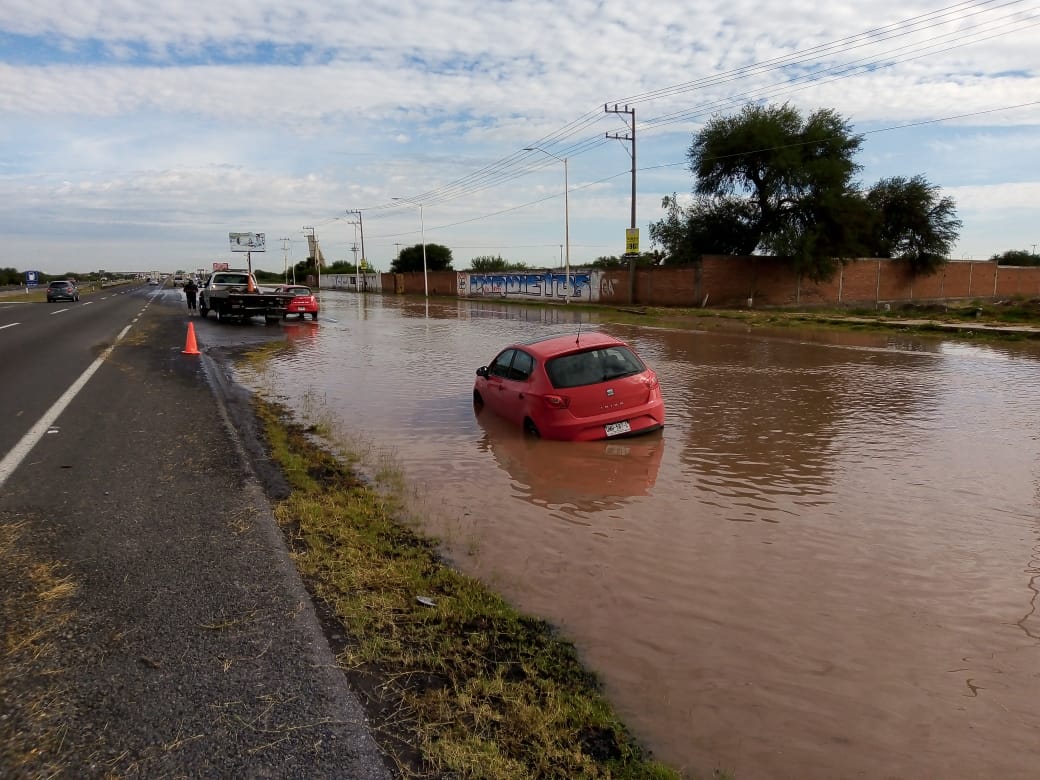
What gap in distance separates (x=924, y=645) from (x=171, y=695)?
163 inches

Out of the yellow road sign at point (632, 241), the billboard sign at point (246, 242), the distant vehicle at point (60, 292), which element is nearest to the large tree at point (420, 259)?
the billboard sign at point (246, 242)

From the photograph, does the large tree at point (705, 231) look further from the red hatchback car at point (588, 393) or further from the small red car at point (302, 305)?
the red hatchback car at point (588, 393)

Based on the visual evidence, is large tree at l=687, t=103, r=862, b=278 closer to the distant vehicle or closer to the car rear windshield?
the car rear windshield

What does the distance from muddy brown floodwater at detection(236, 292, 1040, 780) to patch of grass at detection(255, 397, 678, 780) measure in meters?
0.31

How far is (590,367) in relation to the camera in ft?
30.3

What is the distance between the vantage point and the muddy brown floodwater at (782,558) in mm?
3520

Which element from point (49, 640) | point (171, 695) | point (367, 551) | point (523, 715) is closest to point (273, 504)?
point (367, 551)

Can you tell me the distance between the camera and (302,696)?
333 cm

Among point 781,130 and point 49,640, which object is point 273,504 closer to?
point 49,640

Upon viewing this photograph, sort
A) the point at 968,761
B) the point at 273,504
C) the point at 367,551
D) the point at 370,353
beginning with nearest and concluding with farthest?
the point at 968,761 < the point at 367,551 < the point at 273,504 < the point at 370,353

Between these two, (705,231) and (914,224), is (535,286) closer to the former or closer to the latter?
(705,231)

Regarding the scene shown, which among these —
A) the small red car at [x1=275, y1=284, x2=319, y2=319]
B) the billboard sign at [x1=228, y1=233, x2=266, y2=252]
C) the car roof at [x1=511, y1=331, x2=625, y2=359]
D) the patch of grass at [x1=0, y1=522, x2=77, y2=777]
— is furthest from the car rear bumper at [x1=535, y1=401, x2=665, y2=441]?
the billboard sign at [x1=228, y1=233, x2=266, y2=252]

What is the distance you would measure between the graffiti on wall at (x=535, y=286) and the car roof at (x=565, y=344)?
37.2 metres

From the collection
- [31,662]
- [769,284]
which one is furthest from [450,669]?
[769,284]
